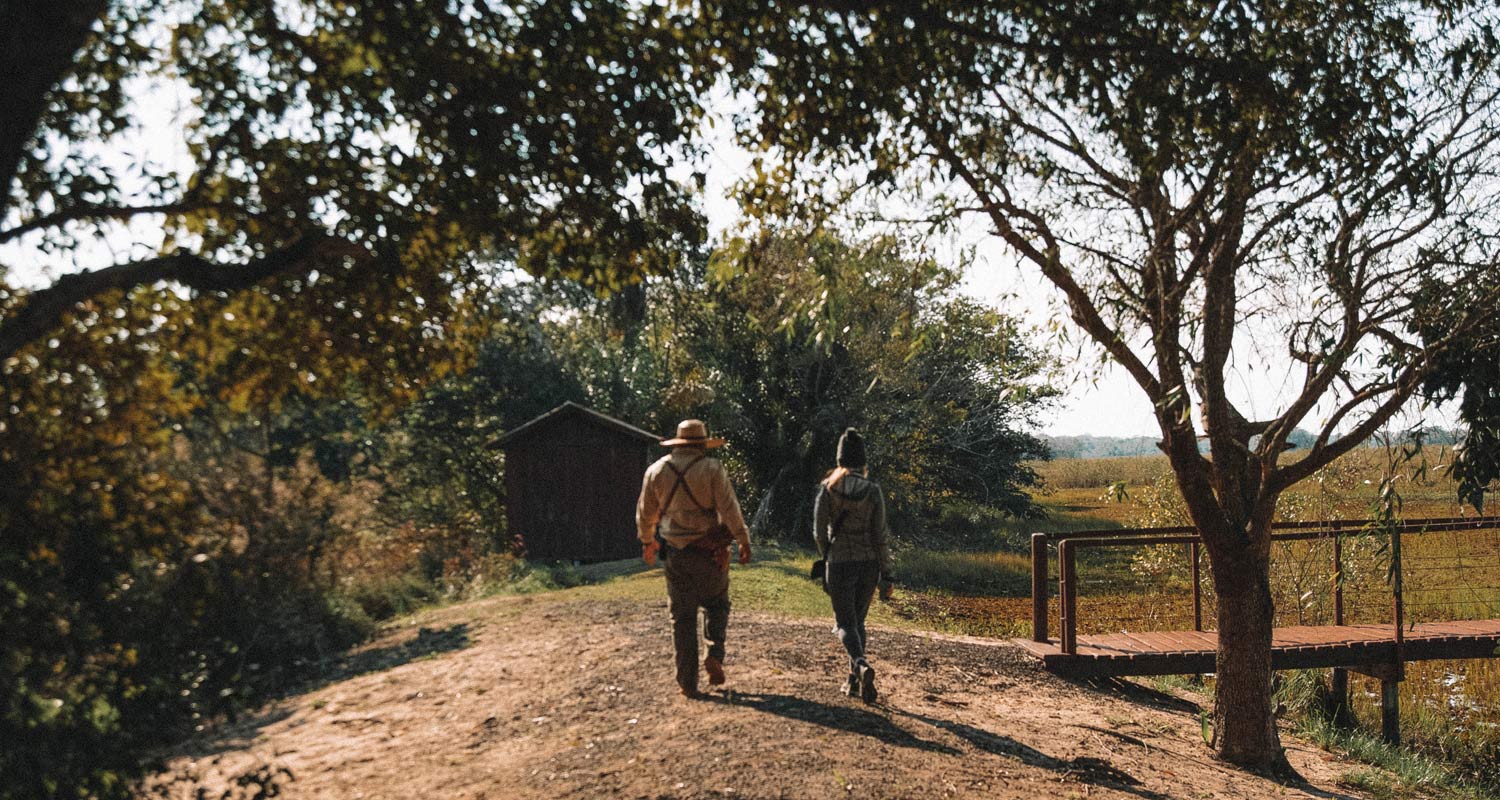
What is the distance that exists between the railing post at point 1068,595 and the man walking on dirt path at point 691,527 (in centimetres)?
530

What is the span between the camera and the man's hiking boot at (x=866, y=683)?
8719 millimetres

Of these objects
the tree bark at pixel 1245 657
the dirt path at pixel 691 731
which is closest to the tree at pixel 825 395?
the dirt path at pixel 691 731

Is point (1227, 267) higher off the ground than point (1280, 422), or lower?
higher

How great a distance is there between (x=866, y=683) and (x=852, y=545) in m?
1.12

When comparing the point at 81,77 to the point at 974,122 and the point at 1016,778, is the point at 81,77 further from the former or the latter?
the point at 1016,778

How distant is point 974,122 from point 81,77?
5101mm

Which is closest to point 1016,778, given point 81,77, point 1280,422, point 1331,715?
point 1280,422

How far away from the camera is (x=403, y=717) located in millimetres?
8930

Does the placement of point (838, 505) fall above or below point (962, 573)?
above

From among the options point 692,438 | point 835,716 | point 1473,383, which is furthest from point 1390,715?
point 692,438

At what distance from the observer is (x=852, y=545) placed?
8797 mm

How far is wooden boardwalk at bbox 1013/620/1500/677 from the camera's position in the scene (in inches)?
477

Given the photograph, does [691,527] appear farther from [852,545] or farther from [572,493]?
[572,493]

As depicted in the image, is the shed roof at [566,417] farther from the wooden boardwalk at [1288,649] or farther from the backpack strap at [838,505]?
the backpack strap at [838,505]
